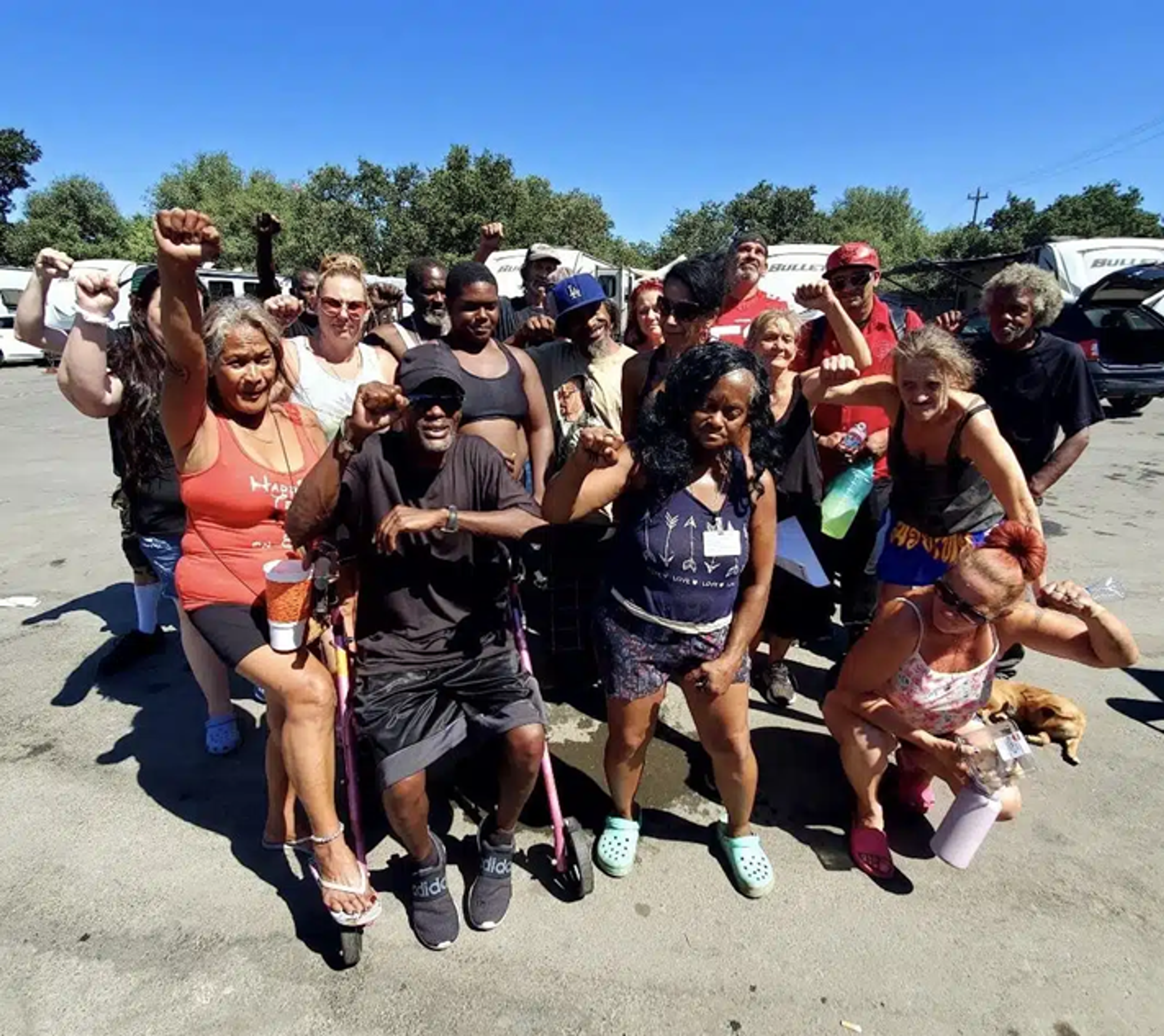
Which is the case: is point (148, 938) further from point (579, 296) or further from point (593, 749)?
point (579, 296)

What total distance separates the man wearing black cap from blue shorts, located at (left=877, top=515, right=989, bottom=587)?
5.27 ft

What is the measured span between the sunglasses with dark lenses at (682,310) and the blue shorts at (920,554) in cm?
123

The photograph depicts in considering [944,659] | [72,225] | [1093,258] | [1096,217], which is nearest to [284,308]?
[944,659]

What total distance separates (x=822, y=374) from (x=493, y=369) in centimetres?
139

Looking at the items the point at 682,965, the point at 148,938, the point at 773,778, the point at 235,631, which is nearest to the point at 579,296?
the point at 235,631

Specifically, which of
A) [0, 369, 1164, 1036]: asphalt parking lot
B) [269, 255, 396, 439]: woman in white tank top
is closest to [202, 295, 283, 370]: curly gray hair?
[269, 255, 396, 439]: woman in white tank top

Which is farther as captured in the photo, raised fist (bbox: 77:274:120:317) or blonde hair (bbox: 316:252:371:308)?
blonde hair (bbox: 316:252:371:308)

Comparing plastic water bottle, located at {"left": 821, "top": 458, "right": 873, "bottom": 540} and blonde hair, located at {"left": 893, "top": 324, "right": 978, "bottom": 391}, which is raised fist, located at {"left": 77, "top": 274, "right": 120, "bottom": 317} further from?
plastic water bottle, located at {"left": 821, "top": 458, "right": 873, "bottom": 540}

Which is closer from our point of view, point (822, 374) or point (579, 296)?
point (822, 374)

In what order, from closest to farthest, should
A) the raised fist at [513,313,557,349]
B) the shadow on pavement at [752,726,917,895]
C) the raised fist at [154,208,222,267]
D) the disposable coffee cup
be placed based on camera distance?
the raised fist at [154,208,222,267] < the disposable coffee cup < the shadow on pavement at [752,726,917,895] < the raised fist at [513,313,557,349]

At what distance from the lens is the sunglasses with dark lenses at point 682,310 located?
9.38ft

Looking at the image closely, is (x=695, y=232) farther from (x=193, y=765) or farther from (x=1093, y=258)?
(x=193, y=765)

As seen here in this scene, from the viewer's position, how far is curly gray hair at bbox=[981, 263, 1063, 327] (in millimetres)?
3238

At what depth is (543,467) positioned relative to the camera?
321 centimetres
